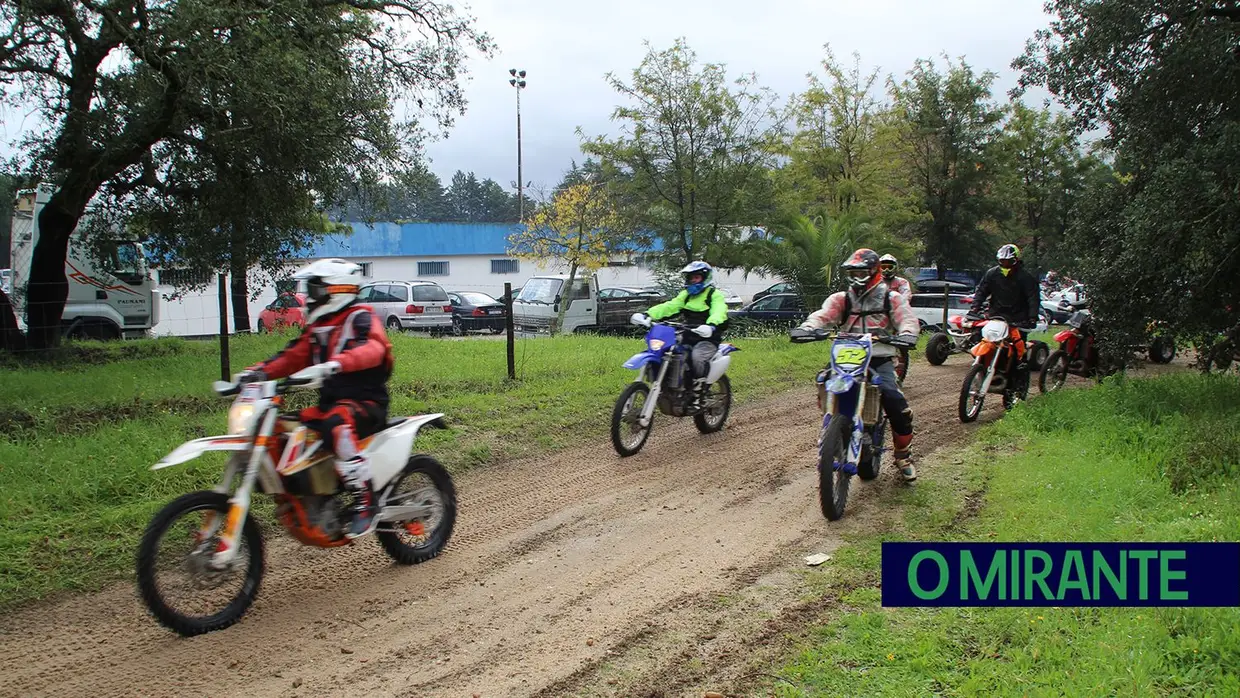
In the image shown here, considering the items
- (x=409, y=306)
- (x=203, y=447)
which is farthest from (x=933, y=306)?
(x=203, y=447)

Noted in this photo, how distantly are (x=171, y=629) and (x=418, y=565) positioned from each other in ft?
4.91

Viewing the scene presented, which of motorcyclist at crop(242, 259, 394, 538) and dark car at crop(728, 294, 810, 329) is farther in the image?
dark car at crop(728, 294, 810, 329)

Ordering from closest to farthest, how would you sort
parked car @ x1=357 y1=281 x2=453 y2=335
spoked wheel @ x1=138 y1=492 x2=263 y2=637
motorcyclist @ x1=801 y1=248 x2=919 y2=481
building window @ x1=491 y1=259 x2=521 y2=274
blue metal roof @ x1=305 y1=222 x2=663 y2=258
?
1. spoked wheel @ x1=138 y1=492 x2=263 y2=637
2. motorcyclist @ x1=801 y1=248 x2=919 y2=481
3. parked car @ x1=357 y1=281 x2=453 y2=335
4. blue metal roof @ x1=305 y1=222 x2=663 y2=258
5. building window @ x1=491 y1=259 x2=521 y2=274

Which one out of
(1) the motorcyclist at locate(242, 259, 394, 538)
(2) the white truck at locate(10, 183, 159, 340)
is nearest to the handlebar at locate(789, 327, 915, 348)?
(1) the motorcyclist at locate(242, 259, 394, 538)

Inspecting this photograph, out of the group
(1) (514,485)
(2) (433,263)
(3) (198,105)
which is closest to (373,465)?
(1) (514,485)

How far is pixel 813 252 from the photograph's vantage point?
66.5ft

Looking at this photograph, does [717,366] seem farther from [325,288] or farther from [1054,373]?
[1054,373]

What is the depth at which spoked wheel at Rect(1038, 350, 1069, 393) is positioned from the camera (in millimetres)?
11695

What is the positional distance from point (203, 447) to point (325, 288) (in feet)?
3.83

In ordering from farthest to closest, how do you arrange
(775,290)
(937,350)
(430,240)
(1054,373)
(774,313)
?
(430,240)
(775,290)
(774,313)
(937,350)
(1054,373)

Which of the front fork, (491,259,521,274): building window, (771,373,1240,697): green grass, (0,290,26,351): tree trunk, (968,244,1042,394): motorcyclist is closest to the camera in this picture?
(771,373,1240,697): green grass

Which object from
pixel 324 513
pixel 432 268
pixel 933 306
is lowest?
pixel 324 513

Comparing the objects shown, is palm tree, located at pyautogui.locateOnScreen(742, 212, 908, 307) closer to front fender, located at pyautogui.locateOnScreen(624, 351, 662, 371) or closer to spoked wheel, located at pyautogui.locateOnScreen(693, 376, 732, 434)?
spoked wheel, located at pyautogui.locateOnScreen(693, 376, 732, 434)

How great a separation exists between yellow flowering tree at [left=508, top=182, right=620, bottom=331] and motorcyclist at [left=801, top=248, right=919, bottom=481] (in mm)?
19950
